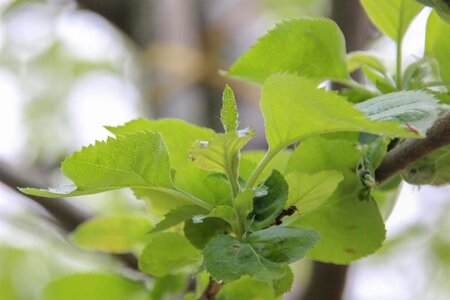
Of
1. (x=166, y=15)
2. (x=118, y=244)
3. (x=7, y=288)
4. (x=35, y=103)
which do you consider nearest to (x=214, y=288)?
(x=118, y=244)

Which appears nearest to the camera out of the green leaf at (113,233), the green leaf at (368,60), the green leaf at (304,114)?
the green leaf at (304,114)

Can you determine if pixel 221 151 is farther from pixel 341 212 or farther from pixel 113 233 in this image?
pixel 113 233

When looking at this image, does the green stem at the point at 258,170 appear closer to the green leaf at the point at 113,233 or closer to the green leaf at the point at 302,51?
the green leaf at the point at 302,51

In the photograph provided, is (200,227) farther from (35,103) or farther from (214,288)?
(35,103)

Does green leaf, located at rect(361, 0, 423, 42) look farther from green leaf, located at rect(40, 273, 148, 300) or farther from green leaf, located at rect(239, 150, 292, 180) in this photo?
green leaf, located at rect(40, 273, 148, 300)

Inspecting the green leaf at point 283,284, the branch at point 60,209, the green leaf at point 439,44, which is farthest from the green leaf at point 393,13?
the branch at point 60,209
